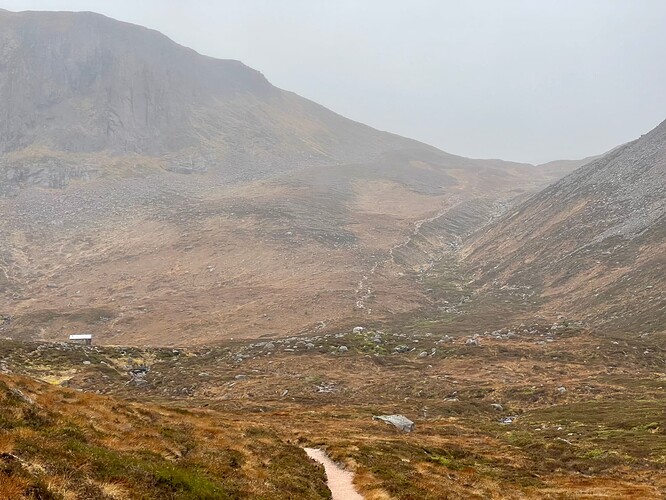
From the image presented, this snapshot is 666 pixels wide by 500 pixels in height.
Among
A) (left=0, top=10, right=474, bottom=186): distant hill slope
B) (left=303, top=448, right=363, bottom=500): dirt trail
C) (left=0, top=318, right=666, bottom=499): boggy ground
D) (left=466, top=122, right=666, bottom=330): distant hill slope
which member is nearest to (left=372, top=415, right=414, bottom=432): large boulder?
(left=0, top=318, right=666, bottom=499): boggy ground

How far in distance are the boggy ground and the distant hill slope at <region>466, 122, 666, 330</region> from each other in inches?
356

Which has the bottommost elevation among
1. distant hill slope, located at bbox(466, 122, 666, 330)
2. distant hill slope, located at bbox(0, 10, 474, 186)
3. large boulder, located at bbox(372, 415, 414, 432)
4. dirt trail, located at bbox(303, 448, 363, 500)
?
large boulder, located at bbox(372, 415, 414, 432)

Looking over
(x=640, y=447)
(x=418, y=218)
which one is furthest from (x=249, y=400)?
(x=418, y=218)

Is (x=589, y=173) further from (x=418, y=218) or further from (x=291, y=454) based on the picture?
(x=291, y=454)

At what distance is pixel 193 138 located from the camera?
7485 inches

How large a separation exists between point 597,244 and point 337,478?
80491 millimetres

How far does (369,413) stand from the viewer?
132 feet

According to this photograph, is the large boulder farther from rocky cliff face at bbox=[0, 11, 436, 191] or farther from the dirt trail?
rocky cliff face at bbox=[0, 11, 436, 191]

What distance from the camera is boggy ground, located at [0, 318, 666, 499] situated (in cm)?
1847

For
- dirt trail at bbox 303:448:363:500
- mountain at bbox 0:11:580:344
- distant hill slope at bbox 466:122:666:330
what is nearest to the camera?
dirt trail at bbox 303:448:363:500

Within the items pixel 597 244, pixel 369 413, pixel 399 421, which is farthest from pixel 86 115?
pixel 399 421

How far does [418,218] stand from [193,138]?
9461cm

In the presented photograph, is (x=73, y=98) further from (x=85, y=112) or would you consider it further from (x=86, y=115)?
(x=86, y=115)

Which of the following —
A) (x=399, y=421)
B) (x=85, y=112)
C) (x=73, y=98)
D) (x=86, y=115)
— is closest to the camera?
(x=399, y=421)
